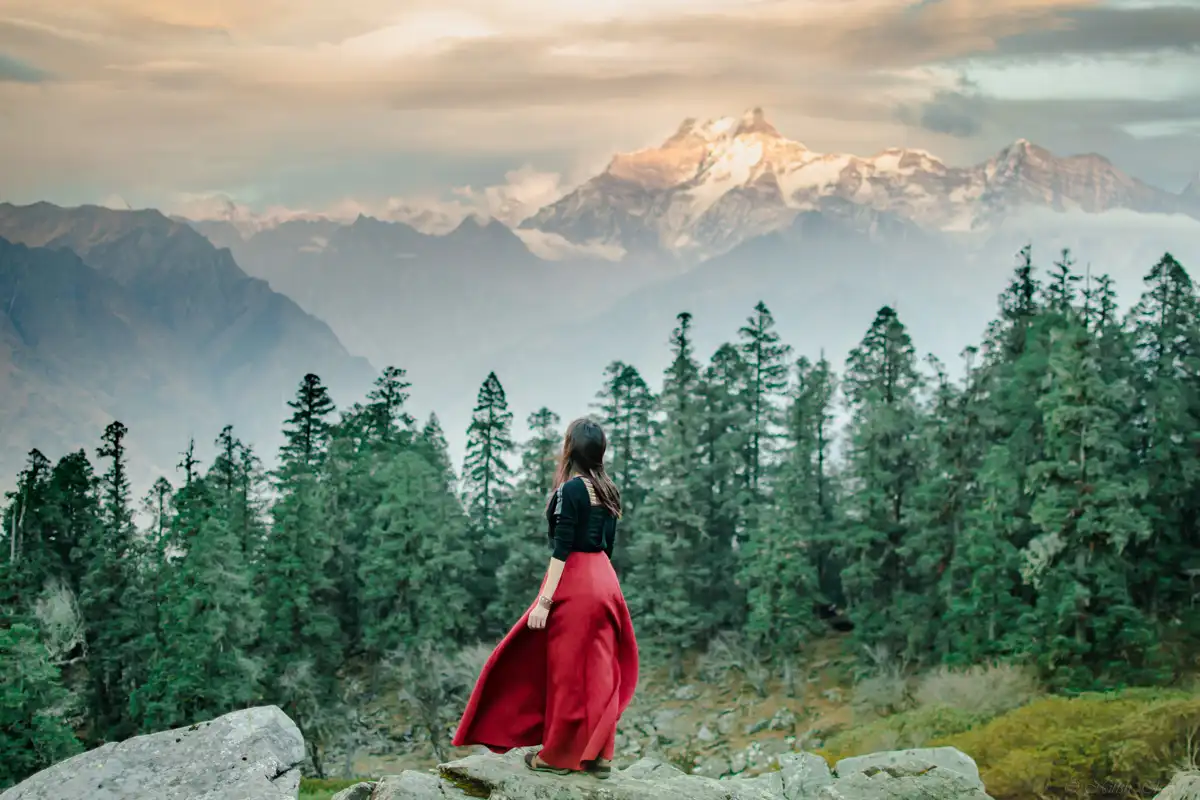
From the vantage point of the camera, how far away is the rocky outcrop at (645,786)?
7746 millimetres

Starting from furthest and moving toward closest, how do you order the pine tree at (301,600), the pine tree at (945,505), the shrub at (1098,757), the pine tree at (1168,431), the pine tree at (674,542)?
the pine tree at (674,542)
the pine tree at (301,600)
the pine tree at (945,505)
the pine tree at (1168,431)
the shrub at (1098,757)

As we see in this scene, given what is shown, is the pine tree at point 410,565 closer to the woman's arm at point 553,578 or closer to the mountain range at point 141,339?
the mountain range at point 141,339

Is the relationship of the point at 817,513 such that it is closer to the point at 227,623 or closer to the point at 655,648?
the point at 655,648

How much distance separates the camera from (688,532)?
38.2 meters

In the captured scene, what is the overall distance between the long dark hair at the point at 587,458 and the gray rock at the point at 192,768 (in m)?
4.05

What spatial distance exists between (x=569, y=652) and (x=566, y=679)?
0.64 ft

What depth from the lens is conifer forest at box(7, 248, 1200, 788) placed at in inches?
1055

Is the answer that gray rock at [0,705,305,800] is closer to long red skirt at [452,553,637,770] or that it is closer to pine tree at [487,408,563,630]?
long red skirt at [452,553,637,770]

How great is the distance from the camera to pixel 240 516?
3659 cm

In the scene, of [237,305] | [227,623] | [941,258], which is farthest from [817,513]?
[237,305]

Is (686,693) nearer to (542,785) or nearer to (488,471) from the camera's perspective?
(488,471)

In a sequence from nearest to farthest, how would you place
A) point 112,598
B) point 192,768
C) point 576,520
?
point 576,520 < point 192,768 < point 112,598

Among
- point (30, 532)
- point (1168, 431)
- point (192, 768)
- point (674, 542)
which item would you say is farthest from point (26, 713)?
point (1168, 431)

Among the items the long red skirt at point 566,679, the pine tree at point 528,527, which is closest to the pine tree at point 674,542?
the pine tree at point 528,527
